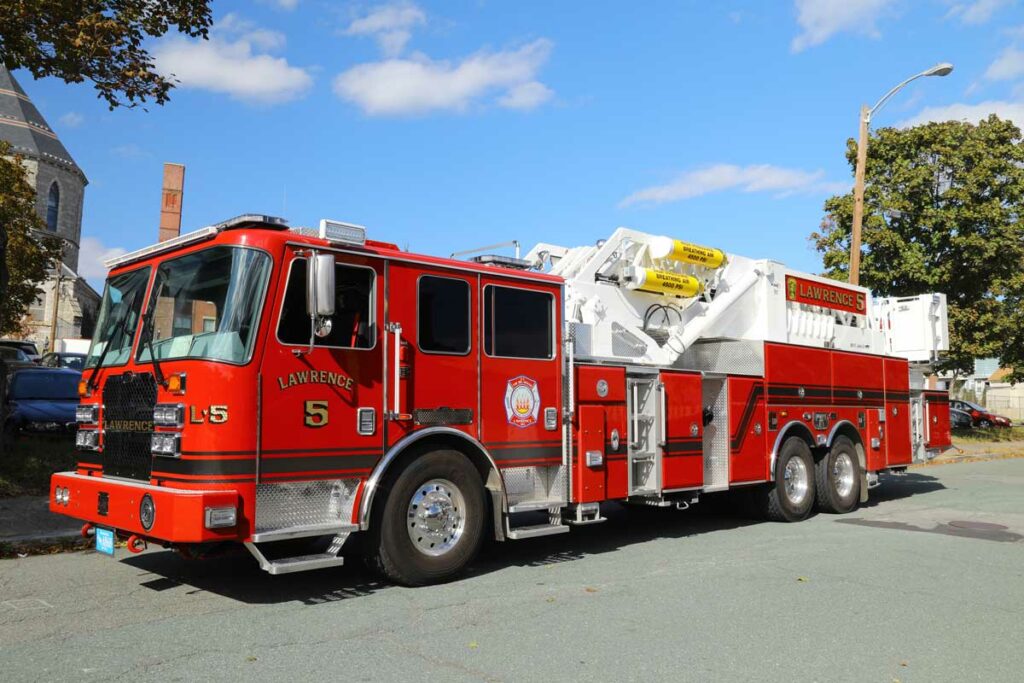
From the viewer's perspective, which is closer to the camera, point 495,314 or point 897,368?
point 495,314

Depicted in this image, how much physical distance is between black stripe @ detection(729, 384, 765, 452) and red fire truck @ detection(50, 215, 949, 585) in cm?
3

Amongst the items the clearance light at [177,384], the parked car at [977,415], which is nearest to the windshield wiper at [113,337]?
the clearance light at [177,384]

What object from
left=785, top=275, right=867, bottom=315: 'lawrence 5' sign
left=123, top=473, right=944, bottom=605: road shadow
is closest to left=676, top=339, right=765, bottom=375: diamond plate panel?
left=785, top=275, right=867, bottom=315: 'lawrence 5' sign

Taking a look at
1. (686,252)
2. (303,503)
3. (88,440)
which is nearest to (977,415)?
(686,252)

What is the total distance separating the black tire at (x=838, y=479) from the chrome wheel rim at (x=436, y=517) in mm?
6077

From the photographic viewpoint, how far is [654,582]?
700cm

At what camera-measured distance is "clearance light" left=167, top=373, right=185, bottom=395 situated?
5844 mm

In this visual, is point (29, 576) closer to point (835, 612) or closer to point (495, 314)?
point (495, 314)

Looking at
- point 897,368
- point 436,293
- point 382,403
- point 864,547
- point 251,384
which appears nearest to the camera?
point 251,384

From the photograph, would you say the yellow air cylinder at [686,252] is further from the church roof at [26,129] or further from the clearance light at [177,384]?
the church roof at [26,129]

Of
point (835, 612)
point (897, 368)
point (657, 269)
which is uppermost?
point (657, 269)

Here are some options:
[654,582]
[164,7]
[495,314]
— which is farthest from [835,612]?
[164,7]

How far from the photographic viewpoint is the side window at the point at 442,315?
689 cm

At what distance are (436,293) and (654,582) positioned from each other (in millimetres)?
2971
